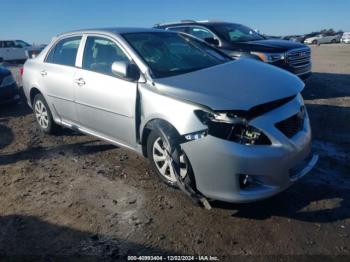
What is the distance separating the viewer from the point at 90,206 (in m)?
3.81

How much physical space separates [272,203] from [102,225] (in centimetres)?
170

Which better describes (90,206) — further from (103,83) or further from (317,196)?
(317,196)

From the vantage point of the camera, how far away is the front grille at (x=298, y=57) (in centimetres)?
812

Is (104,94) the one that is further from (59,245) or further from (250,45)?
(250,45)

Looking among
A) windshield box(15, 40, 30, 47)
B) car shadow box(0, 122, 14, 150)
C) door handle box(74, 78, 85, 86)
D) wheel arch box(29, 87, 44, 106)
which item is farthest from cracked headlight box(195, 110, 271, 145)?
windshield box(15, 40, 30, 47)

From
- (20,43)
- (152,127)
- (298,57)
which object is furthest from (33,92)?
(20,43)

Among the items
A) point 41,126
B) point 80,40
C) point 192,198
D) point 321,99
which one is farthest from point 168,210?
point 321,99

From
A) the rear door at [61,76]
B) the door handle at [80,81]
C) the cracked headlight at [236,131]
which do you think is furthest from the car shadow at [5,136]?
the cracked headlight at [236,131]

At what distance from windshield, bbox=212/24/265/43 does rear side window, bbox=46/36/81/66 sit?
4512 mm

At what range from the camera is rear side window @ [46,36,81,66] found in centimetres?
517

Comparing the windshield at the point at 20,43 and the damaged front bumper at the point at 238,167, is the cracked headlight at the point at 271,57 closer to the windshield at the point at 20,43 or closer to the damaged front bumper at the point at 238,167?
the damaged front bumper at the point at 238,167

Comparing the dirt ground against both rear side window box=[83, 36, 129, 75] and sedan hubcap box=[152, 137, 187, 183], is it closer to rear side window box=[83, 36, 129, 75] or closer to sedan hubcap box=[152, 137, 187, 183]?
sedan hubcap box=[152, 137, 187, 183]

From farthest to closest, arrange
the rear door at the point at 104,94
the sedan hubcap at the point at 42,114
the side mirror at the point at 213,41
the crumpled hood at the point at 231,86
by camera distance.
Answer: the side mirror at the point at 213,41 → the sedan hubcap at the point at 42,114 → the rear door at the point at 104,94 → the crumpled hood at the point at 231,86

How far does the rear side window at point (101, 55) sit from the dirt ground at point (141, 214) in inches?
50.7
